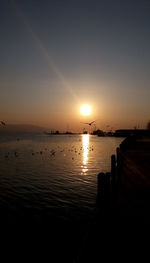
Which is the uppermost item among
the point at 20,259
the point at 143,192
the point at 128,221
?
the point at 143,192

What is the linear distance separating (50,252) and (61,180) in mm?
12946

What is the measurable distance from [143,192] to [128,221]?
1772mm

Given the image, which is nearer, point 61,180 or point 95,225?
point 95,225

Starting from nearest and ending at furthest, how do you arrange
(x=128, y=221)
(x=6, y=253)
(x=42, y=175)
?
(x=128, y=221)
(x=6, y=253)
(x=42, y=175)

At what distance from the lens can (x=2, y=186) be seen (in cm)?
1875

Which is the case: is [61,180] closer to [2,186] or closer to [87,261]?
[2,186]

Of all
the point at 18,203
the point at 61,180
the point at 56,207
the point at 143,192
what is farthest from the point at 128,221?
the point at 61,180

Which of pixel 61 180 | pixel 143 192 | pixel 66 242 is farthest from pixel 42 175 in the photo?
pixel 143 192

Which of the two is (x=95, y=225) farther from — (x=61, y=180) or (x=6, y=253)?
(x=61, y=180)

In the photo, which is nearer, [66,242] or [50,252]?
[50,252]

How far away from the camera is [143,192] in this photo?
7.72 m

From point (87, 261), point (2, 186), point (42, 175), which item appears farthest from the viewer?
point (42, 175)

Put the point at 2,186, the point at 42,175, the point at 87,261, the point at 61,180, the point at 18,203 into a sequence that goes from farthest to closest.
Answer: the point at 42,175 < the point at 61,180 < the point at 2,186 < the point at 18,203 < the point at 87,261

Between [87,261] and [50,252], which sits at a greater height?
[87,261]
